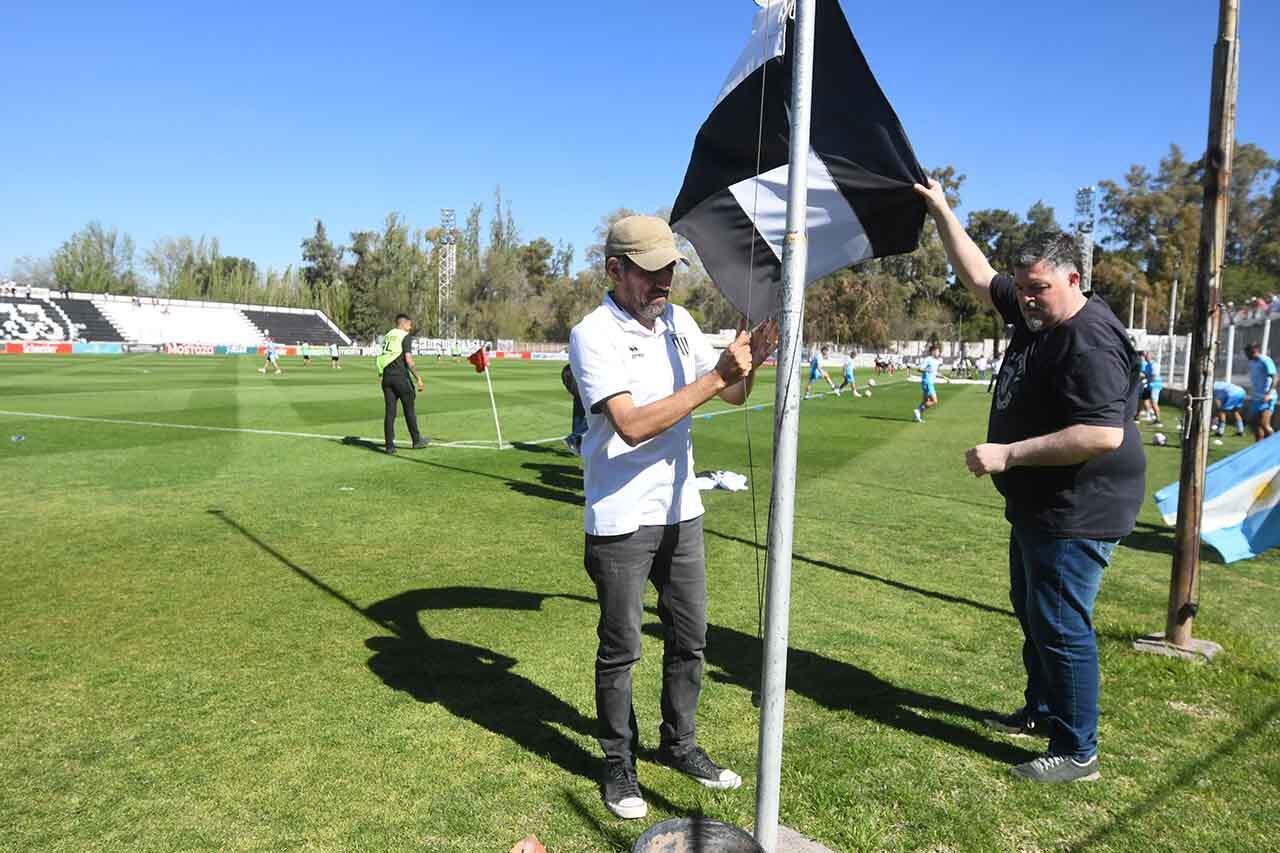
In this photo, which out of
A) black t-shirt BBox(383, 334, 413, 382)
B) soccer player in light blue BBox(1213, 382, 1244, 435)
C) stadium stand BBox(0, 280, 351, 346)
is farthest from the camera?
stadium stand BBox(0, 280, 351, 346)

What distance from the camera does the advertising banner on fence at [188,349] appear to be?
62062 mm

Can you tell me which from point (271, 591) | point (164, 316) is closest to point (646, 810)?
point (271, 591)

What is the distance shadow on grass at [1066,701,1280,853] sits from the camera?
10.5 ft

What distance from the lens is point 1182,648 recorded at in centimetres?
511

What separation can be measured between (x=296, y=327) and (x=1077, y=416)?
87.6 metres

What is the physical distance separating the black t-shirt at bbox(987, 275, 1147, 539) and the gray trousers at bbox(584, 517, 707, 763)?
1.39 m

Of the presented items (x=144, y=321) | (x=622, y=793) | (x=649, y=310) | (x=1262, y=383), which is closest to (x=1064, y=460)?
(x=649, y=310)

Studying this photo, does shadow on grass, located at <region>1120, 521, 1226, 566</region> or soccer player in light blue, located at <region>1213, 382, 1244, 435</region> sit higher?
soccer player in light blue, located at <region>1213, 382, 1244, 435</region>

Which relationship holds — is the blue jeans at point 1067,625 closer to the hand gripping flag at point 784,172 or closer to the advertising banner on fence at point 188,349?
the hand gripping flag at point 784,172

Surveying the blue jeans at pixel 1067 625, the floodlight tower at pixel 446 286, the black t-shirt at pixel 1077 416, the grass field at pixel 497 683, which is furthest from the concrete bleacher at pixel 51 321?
the blue jeans at pixel 1067 625

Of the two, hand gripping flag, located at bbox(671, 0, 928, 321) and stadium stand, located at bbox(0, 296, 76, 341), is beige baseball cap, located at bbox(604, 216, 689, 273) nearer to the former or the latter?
hand gripping flag, located at bbox(671, 0, 928, 321)

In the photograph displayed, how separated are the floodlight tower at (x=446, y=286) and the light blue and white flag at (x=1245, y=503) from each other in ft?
279

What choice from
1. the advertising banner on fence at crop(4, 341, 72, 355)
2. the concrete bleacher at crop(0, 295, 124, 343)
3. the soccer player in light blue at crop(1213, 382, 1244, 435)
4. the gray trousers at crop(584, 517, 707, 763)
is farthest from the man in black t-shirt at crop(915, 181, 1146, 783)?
the concrete bleacher at crop(0, 295, 124, 343)

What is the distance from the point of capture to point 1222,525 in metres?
7.28
